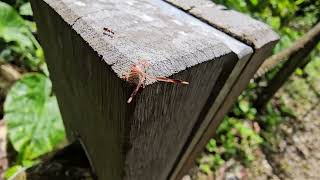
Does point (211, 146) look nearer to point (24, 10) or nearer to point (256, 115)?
point (256, 115)

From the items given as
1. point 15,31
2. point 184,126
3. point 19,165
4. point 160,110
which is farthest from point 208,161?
point 160,110

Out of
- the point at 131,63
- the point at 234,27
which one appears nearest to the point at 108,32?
the point at 131,63

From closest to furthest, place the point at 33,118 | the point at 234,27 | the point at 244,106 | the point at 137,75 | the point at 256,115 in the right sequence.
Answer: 1. the point at 137,75
2. the point at 234,27
3. the point at 33,118
4. the point at 244,106
5. the point at 256,115

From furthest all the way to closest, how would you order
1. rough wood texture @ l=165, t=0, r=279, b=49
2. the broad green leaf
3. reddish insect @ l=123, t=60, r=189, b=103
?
the broad green leaf, rough wood texture @ l=165, t=0, r=279, b=49, reddish insect @ l=123, t=60, r=189, b=103

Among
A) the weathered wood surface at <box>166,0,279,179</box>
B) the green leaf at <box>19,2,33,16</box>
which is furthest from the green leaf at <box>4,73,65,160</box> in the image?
the weathered wood surface at <box>166,0,279,179</box>

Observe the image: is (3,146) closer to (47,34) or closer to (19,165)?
(19,165)

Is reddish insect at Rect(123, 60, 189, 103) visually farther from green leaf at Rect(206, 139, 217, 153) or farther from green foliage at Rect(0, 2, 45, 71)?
green leaf at Rect(206, 139, 217, 153)

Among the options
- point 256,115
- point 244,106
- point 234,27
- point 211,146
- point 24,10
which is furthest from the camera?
point 256,115
